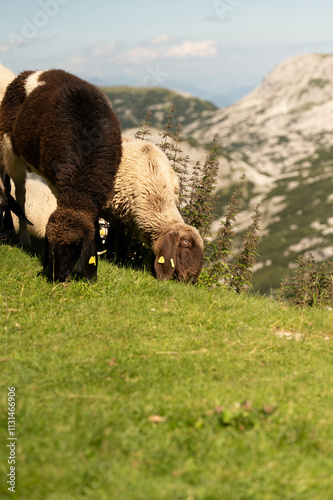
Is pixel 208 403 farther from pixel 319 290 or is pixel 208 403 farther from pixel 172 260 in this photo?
pixel 319 290

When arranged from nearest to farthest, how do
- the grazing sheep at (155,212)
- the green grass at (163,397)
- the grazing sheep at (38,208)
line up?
the green grass at (163,397), the grazing sheep at (155,212), the grazing sheep at (38,208)

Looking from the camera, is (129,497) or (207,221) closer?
(129,497)

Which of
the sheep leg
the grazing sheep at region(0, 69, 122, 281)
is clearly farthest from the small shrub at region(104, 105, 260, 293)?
the grazing sheep at region(0, 69, 122, 281)

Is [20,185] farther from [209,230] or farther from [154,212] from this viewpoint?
[209,230]

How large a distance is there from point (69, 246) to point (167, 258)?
2613 mm

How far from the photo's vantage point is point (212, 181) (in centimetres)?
1284

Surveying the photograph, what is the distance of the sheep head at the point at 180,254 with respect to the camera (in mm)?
10586

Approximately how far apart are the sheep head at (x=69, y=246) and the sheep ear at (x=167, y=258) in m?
2.00

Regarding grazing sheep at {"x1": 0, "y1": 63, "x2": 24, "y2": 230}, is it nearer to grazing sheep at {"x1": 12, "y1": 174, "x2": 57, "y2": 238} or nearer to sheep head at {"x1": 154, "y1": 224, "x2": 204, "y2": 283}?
grazing sheep at {"x1": 12, "y1": 174, "x2": 57, "y2": 238}

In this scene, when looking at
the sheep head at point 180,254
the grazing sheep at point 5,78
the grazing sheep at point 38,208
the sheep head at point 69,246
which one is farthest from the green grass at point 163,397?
the grazing sheep at point 38,208

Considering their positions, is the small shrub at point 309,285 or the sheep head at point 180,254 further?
the small shrub at point 309,285

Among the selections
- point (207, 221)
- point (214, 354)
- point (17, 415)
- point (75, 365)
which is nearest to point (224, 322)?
point (214, 354)

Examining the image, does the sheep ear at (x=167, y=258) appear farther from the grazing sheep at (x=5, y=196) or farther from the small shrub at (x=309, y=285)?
the grazing sheep at (x=5, y=196)

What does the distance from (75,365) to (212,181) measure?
8306 millimetres
